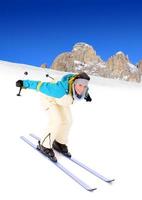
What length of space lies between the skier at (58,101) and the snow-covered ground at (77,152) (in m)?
0.18

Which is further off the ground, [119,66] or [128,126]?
[119,66]

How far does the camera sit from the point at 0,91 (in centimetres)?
960

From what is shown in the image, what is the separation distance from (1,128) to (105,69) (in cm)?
15582

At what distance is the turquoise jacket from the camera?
197 inches

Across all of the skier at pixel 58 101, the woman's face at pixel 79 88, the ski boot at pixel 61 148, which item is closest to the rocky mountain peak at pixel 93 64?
the ski boot at pixel 61 148

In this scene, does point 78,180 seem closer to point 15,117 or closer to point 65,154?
point 65,154

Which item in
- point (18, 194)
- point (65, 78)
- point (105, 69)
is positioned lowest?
point (18, 194)

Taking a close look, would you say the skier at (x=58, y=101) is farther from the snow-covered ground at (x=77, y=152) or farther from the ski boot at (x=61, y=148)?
the snow-covered ground at (x=77, y=152)

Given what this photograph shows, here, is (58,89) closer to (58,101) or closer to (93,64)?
(58,101)

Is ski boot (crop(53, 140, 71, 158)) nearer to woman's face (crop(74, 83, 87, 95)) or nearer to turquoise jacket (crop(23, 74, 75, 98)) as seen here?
turquoise jacket (crop(23, 74, 75, 98))

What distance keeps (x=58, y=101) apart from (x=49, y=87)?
0.75 ft

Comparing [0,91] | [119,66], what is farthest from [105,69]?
[0,91]

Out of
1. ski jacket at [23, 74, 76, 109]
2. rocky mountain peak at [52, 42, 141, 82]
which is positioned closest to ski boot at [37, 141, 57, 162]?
ski jacket at [23, 74, 76, 109]

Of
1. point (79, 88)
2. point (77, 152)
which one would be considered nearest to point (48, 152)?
point (77, 152)
